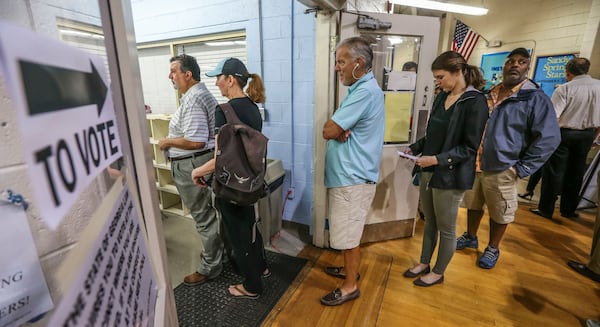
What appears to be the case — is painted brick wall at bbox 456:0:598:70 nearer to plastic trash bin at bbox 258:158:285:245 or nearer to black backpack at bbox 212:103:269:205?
plastic trash bin at bbox 258:158:285:245

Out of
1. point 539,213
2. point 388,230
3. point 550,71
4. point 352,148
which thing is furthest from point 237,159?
point 550,71

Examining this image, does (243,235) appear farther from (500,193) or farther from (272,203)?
(500,193)

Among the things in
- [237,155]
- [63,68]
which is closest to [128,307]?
[63,68]

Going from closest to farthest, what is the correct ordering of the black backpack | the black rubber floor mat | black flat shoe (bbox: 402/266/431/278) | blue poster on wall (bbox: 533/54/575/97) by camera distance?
the black backpack < the black rubber floor mat < black flat shoe (bbox: 402/266/431/278) < blue poster on wall (bbox: 533/54/575/97)

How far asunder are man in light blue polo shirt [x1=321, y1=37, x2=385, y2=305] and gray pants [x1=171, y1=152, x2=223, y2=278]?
34.7 inches

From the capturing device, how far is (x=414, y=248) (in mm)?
2574

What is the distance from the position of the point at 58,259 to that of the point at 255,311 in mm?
1615

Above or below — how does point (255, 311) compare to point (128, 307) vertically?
below

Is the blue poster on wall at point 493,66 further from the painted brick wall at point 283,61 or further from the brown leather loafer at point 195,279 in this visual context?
the brown leather loafer at point 195,279

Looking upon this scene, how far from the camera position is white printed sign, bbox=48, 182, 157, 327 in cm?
29

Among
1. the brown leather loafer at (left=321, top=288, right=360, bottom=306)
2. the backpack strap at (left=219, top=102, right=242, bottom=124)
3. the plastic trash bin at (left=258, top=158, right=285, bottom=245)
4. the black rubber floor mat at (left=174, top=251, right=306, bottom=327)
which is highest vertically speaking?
the backpack strap at (left=219, top=102, right=242, bottom=124)

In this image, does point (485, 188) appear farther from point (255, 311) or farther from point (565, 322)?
point (255, 311)

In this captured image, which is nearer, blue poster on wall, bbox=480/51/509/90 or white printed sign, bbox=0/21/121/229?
white printed sign, bbox=0/21/121/229

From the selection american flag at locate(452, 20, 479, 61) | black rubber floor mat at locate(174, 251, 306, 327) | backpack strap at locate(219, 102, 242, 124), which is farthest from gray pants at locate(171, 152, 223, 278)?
american flag at locate(452, 20, 479, 61)
